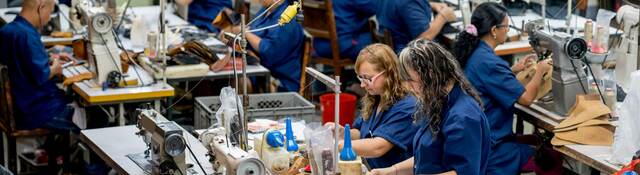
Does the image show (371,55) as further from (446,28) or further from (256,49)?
(446,28)

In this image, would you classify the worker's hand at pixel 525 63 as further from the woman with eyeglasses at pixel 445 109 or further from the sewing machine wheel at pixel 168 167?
the sewing machine wheel at pixel 168 167

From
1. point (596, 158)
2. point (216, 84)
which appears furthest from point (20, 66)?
point (596, 158)

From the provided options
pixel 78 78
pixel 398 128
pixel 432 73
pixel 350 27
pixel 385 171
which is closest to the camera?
pixel 432 73

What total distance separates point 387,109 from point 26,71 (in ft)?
7.53

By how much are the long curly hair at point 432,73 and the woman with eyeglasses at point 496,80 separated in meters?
1.26

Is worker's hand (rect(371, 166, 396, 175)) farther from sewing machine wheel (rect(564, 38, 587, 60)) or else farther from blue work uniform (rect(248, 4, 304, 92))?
blue work uniform (rect(248, 4, 304, 92))

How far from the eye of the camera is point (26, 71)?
5.92 meters

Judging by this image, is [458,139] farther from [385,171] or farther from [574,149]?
[574,149]

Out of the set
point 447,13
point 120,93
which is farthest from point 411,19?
point 120,93

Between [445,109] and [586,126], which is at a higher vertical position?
[445,109]

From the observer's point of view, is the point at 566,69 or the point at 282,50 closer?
the point at 566,69

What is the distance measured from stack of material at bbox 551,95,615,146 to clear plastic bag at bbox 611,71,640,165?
0.85 ft

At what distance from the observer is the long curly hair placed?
3.84m

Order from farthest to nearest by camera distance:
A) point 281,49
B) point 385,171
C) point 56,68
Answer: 1. point 281,49
2. point 56,68
3. point 385,171
